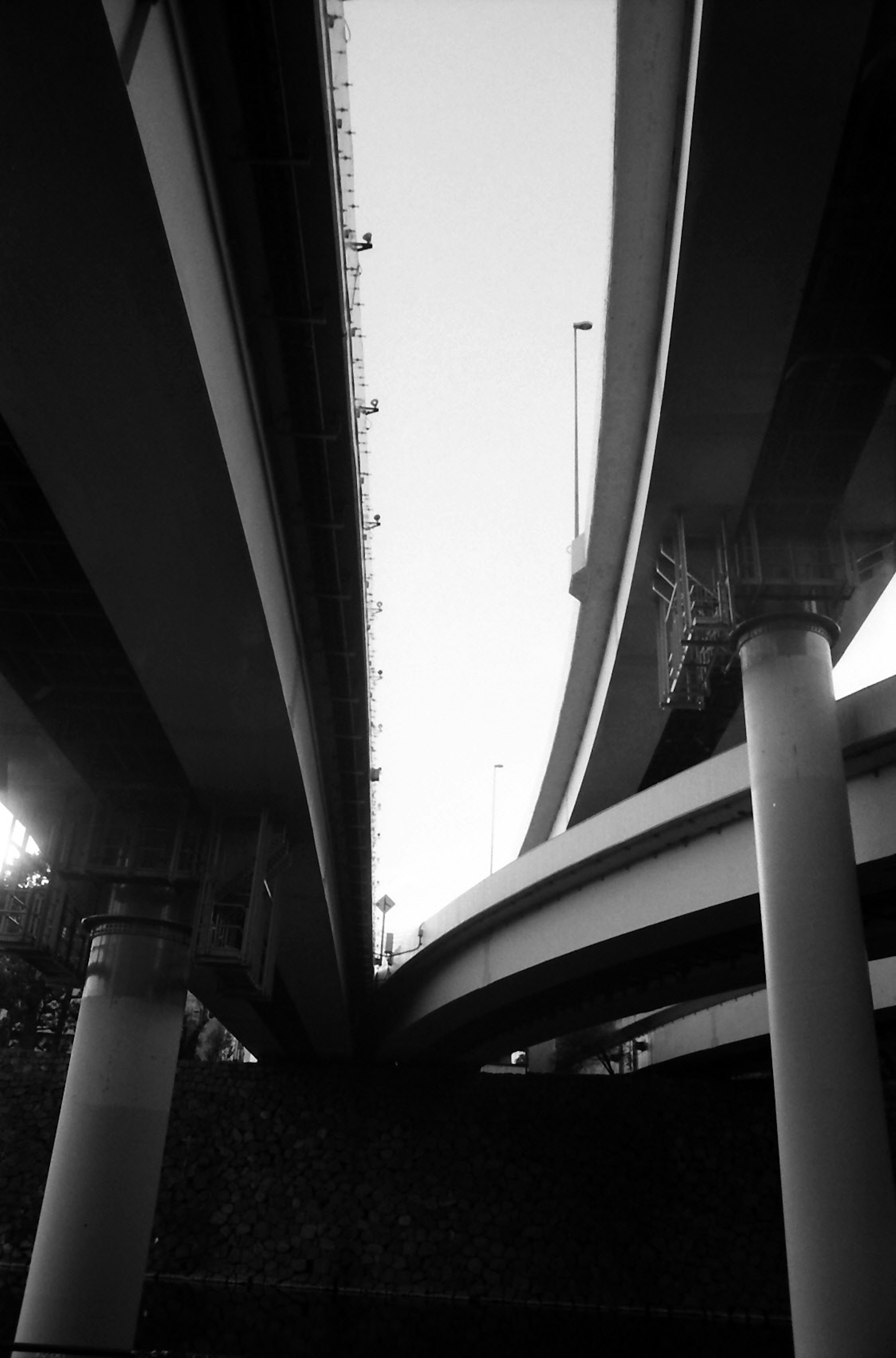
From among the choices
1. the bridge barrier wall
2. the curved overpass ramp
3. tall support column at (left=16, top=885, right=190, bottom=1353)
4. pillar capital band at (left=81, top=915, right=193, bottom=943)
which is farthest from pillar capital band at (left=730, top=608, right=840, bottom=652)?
the bridge barrier wall

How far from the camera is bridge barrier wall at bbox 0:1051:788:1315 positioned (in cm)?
2848

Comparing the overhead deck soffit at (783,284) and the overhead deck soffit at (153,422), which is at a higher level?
the overhead deck soffit at (783,284)

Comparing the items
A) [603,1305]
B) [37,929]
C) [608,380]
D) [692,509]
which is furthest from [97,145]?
[603,1305]

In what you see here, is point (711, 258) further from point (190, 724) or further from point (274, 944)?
point (274, 944)

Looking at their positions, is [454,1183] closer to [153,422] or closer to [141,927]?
[141,927]

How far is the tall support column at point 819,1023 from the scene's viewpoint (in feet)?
32.7

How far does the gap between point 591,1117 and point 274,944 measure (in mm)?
18689

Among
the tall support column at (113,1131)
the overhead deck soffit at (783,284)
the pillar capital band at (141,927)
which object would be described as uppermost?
the overhead deck soffit at (783,284)

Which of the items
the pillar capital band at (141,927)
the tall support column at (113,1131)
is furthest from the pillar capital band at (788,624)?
the tall support column at (113,1131)

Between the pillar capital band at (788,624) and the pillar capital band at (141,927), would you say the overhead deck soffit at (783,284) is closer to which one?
the pillar capital band at (788,624)

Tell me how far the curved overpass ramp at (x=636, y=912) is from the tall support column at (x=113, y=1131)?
6.62 metres

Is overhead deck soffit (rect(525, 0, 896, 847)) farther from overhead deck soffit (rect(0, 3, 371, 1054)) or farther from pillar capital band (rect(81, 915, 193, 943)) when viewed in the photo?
pillar capital band (rect(81, 915, 193, 943))

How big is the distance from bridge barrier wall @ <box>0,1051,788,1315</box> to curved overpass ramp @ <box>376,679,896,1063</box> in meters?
5.24

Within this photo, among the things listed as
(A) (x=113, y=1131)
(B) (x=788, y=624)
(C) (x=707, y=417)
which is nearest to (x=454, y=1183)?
(A) (x=113, y=1131)
